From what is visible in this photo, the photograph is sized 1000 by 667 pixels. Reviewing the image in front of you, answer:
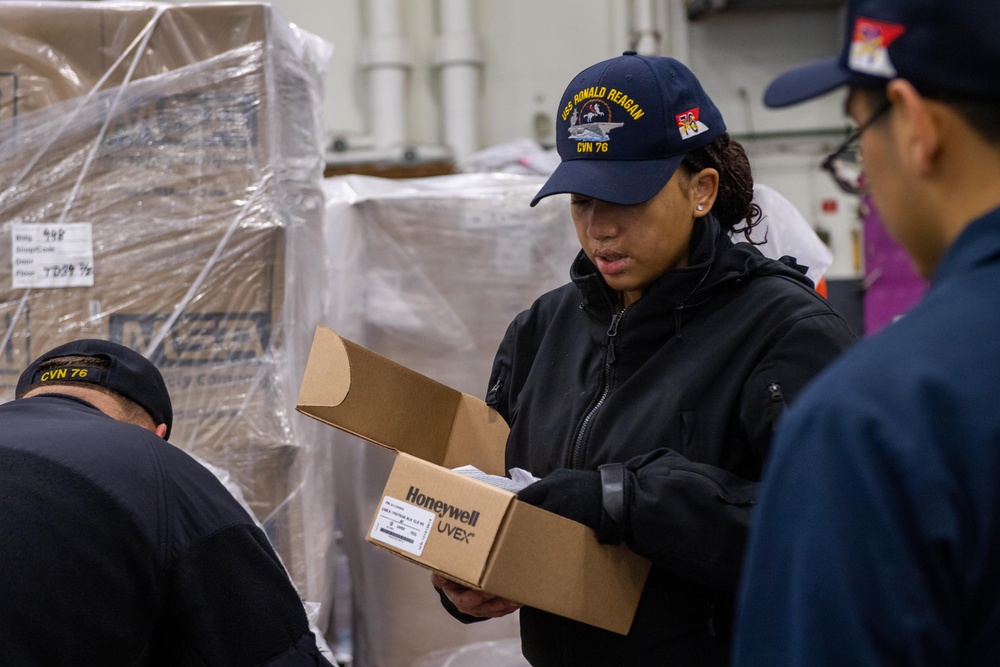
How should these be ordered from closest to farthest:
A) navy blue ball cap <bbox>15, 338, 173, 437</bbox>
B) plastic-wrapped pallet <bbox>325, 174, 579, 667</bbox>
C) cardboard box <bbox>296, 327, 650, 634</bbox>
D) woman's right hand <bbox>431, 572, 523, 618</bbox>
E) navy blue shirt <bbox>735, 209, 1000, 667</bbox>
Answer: navy blue shirt <bbox>735, 209, 1000, 667</bbox>
cardboard box <bbox>296, 327, 650, 634</bbox>
woman's right hand <bbox>431, 572, 523, 618</bbox>
navy blue ball cap <bbox>15, 338, 173, 437</bbox>
plastic-wrapped pallet <bbox>325, 174, 579, 667</bbox>

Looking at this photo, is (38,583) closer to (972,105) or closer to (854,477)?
(854,477)

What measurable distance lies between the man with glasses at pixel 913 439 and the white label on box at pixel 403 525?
57 centimetres

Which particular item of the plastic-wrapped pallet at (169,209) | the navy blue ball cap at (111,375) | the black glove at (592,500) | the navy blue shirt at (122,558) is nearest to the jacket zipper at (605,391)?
the black glove at (592,500)

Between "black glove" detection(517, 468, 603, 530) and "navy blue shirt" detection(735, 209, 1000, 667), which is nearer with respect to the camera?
"navy blue shirt" detection(735, 209, 1000, 667)

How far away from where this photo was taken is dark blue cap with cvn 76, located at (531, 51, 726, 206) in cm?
136

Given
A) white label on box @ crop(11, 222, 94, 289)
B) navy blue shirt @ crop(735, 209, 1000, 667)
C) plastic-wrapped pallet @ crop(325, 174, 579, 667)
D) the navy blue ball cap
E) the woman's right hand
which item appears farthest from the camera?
plastic-wrapped pallet @ crop(325, 174, 579, 667)

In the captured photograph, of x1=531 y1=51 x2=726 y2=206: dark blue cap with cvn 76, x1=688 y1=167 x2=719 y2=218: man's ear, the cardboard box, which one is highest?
x1=531 y1=51 x2=726 y2=206: dark blue cap with cvn 76

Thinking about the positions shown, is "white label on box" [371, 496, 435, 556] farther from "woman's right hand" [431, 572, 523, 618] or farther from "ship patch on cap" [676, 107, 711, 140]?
"ship patch on cap" [676, 107, 711, 140]

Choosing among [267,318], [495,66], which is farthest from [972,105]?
[495,66]

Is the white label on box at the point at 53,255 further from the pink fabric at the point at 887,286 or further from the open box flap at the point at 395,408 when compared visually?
the pink fabric at the point at 887,286

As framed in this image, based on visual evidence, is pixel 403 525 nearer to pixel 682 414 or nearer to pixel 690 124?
pixel 682 414

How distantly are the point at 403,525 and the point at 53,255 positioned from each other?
4.04 feet

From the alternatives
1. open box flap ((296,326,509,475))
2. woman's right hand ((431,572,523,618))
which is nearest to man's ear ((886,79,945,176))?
woman's right hand ((431,572,523,618))

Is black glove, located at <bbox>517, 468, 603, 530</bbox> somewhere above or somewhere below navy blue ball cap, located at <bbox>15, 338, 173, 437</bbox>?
below
